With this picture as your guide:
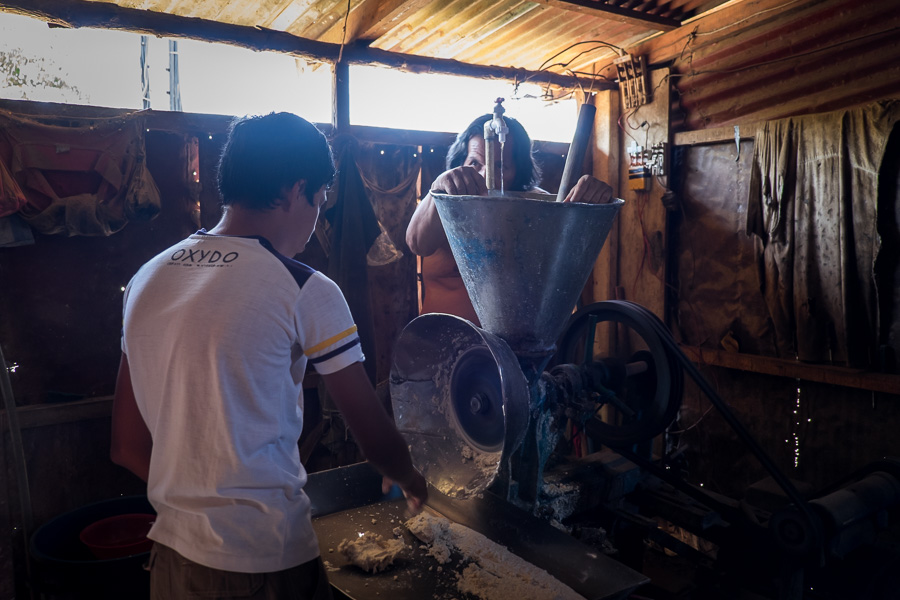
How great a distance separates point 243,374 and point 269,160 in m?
0.52

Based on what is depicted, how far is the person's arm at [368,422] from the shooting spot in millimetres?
1449

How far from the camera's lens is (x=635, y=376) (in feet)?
9.46

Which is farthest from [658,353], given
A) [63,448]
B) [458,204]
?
[63,448]

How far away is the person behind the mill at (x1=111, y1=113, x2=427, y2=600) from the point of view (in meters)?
1.31

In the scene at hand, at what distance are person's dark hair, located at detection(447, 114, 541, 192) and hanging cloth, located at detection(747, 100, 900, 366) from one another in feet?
6.43

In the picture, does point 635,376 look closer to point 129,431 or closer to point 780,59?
point 129,431

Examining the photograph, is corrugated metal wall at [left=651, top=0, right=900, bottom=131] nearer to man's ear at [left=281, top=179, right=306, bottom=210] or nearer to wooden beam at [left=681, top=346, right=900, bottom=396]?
wooden beam at [left=681, top=346, right=900, bottom=396]

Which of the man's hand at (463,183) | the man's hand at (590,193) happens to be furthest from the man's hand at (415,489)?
the man's hand at (590,193)

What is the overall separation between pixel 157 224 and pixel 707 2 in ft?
13.3

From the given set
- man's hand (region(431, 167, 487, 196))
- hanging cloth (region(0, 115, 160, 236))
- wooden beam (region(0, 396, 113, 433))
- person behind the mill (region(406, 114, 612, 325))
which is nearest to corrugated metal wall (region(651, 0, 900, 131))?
person behind the mill (region(406, 114, 612, 325))

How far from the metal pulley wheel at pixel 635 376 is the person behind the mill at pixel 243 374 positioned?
1452 millimetres

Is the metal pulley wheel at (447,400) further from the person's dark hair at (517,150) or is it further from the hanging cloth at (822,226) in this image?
the hanging cloth at (822,226)

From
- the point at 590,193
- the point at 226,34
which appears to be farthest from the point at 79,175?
the point at 590,193

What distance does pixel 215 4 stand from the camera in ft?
12.1
